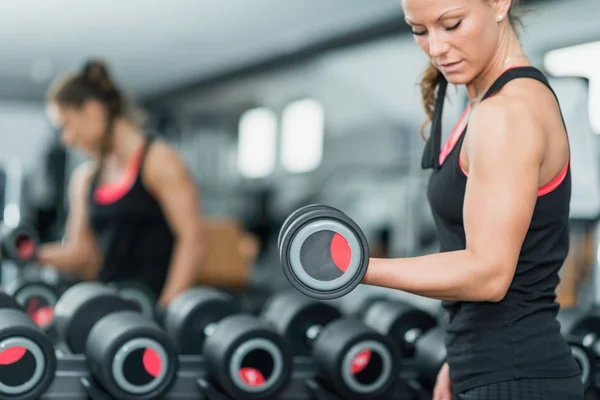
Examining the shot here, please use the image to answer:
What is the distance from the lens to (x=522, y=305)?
0.93m

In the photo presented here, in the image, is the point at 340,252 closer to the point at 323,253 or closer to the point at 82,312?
the point at 323,253

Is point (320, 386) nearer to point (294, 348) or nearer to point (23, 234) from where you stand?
point (294, 348)

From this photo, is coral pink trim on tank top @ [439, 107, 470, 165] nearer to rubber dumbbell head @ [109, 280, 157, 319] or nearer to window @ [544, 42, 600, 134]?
rubber dumbbell head @ [109, 280, 157, 319]

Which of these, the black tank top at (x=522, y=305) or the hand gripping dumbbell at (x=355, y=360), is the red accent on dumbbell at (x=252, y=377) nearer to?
the hand gripping dumbbell at (x=355, y=360)

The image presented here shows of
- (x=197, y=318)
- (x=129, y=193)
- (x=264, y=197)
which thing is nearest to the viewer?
(x=197, y=318)

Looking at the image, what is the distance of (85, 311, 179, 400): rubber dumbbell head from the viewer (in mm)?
1296

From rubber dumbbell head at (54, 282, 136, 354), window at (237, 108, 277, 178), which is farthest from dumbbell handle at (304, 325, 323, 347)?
window at (237, 108, 277, 178)

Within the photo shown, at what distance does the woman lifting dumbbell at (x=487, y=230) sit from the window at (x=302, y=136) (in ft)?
19.4

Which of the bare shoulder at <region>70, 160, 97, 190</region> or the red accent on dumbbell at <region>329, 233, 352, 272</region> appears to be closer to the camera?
the red accent on dumbbell at <region>329, 233, 352, 272</region>

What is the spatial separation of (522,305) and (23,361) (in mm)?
782

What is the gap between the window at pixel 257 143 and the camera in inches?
306

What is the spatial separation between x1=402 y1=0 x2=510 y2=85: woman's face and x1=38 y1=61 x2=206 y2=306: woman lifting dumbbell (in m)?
1.20

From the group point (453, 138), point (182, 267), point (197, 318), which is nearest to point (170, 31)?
point (182, 267)

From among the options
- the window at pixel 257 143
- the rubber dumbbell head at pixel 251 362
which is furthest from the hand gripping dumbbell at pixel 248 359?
the window at pixel 257 143
